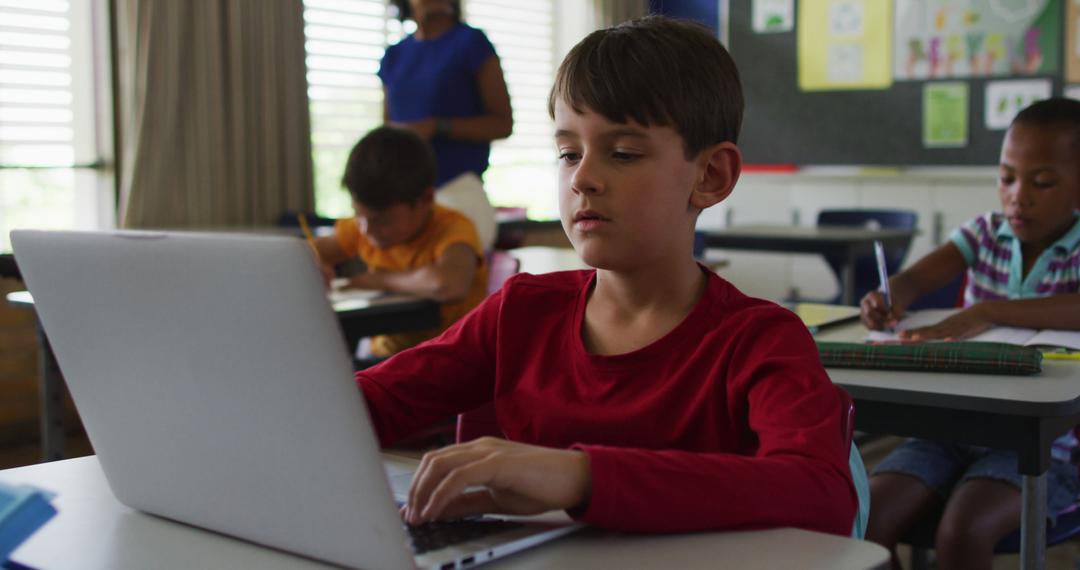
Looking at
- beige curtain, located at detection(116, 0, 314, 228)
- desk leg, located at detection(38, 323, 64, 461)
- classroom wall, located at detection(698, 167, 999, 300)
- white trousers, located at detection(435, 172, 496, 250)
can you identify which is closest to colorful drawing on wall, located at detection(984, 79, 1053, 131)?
classroom wall, located at detection(698, 167, 999, 300)

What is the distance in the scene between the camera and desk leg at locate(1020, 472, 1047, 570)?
1449mm

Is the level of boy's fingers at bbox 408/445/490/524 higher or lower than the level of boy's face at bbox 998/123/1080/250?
lower

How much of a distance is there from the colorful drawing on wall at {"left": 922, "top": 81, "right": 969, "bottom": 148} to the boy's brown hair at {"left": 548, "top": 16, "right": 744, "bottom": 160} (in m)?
4.88

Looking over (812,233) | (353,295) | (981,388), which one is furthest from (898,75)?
(981,388)

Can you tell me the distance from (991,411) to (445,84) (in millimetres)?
2391

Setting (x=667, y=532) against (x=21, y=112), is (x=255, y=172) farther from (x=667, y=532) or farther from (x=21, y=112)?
(x=667, y=532)

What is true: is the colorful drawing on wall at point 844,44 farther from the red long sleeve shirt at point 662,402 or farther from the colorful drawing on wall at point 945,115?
the red long sleeve shirt at point 662,402

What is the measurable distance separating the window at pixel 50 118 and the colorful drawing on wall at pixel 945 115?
3.97 metres

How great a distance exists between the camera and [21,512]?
655 millimetres

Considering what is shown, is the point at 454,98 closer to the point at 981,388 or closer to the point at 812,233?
the point at 812,233

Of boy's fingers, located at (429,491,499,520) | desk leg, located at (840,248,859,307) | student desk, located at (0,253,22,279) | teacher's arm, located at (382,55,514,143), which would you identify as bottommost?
desk leg, located at (840,248,859,307)

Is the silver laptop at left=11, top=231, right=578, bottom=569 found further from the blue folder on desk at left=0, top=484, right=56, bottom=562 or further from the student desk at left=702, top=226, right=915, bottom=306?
the student desk at left=702, top=226, right=915, bottom=306

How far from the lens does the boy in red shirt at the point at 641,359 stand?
817 mm

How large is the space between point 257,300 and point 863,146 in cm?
561
